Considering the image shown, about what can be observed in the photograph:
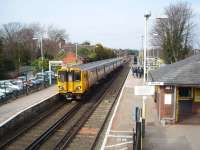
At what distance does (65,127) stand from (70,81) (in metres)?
7.51

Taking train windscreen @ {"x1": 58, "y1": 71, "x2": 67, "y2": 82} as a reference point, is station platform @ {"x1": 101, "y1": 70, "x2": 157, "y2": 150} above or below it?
below

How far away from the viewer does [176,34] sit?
168ft

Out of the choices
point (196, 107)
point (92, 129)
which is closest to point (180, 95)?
point (196, 107)

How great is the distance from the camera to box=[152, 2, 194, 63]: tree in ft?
168

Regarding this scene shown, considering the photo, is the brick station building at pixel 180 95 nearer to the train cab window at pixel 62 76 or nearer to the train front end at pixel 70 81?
the train front end at pixel 70 81

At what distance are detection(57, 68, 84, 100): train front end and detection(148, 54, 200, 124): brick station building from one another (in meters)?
8.95

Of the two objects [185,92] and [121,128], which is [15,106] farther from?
[185,92]

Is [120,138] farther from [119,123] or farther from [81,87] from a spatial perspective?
[81,87]

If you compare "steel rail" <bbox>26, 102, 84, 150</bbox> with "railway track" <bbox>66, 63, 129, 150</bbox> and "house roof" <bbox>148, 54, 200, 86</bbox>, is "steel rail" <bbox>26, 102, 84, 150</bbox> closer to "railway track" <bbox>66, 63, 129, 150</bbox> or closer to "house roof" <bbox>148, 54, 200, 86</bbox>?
"railway track" <bbox>66, 63, 129, 150</bbox>

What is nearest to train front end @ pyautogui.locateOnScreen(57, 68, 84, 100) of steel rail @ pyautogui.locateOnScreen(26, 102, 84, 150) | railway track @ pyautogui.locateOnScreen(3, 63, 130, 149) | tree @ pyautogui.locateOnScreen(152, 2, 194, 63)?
railway track @ pyautogui.locateOnScreen(3, 63, 130, 149)

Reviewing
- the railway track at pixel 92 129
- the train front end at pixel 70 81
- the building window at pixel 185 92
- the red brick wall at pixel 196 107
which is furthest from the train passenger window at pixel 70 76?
the red brick wall at pixel 196 107

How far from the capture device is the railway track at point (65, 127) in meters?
16.4

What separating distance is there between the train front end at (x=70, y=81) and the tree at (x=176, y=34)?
26.6 metres

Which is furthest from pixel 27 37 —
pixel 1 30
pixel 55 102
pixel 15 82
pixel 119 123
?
pixel 119 123
